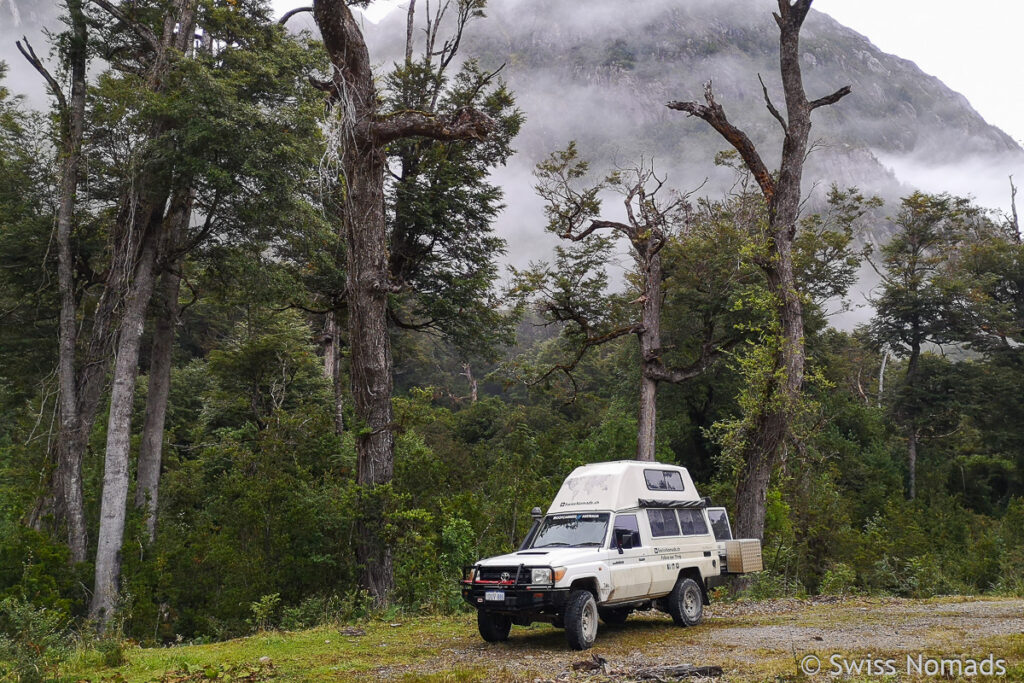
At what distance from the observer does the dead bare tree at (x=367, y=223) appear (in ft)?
45.2

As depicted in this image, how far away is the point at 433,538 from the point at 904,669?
28.2 ft

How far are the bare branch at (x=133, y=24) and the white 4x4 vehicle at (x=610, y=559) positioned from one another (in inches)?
623

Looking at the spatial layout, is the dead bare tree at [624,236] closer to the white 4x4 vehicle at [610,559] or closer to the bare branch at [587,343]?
the bare branch at [587,343]

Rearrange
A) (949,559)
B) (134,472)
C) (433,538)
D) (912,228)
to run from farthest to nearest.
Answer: (912,228) → (134,472) → (949,559) → (433,538)

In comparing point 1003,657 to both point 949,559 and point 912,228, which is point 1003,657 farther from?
point 912,228

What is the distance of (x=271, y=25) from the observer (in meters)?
20.8

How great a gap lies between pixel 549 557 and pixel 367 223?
7.95 metres

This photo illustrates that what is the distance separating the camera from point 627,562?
31.9 feet

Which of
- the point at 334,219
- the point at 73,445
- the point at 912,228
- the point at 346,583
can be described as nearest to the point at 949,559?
the point at 346,583

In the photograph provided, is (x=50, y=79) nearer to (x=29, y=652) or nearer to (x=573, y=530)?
(x=29, y=652)

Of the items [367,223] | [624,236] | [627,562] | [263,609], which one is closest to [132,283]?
[367,223]

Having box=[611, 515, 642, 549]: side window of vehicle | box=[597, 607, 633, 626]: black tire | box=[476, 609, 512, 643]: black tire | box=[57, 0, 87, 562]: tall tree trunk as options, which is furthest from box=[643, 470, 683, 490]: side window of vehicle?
box=[57, 0, 87, 562]: tall tree trunk

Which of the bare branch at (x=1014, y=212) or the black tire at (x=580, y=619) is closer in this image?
the black tire at (x=580, y=619)

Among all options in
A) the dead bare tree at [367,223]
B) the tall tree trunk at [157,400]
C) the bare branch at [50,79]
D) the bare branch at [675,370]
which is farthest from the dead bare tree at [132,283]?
the bare branch at [675,370]
